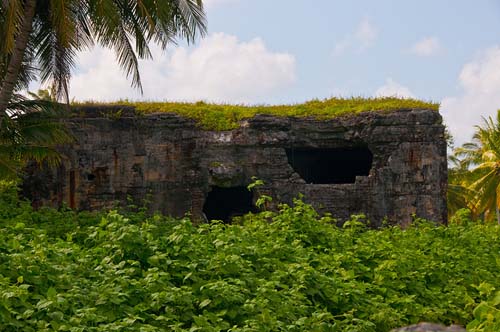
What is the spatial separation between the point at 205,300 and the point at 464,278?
4.45 metres

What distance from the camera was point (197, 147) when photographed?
1599cm

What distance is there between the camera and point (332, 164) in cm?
1978

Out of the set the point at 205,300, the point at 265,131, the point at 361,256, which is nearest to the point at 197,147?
the point at 265,131

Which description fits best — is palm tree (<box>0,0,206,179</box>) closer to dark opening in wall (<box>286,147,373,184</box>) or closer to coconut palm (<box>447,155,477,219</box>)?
dark opening in wall (<box>286,147,373,184</box>)

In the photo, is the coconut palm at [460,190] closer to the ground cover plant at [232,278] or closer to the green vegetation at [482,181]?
the green vegetation at [482,181]

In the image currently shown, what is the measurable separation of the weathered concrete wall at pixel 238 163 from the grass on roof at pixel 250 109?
10.0 inches

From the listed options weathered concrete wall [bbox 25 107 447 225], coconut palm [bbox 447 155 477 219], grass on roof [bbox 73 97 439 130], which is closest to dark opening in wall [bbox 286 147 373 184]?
grass on roof [bbox 73 97 439 130]

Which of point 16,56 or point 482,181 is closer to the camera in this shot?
point 16,56

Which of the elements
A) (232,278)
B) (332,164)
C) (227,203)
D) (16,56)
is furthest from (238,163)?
(232,278)

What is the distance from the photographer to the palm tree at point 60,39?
11453 millimetres

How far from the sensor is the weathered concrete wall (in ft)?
51.0

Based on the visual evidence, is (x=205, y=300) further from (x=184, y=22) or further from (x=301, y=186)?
(x=301, y=186)

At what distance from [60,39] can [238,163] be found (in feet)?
18.9

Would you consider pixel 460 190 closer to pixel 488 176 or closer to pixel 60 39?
pixel 488 176
